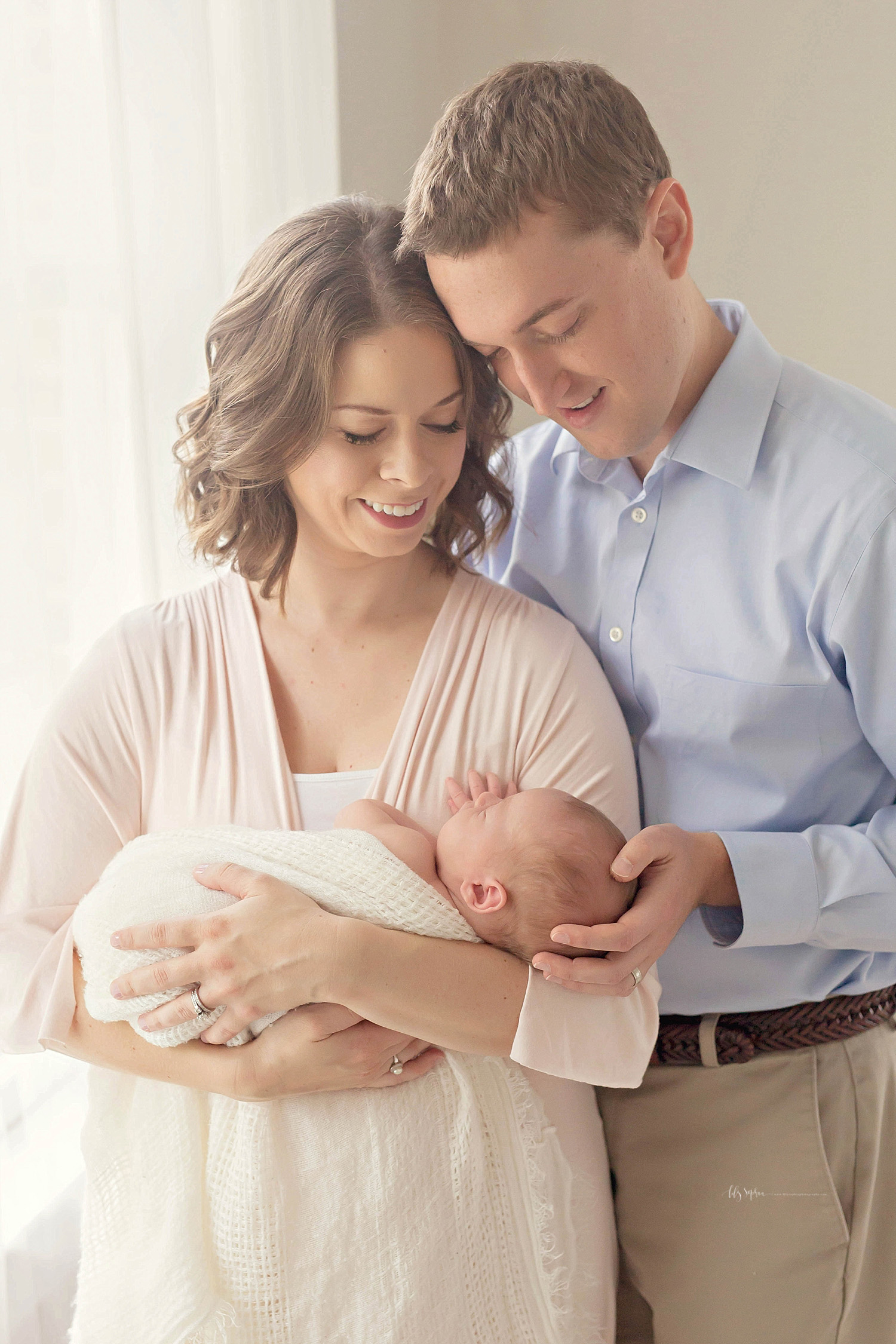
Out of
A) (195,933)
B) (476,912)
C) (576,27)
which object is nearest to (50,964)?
(195,933)

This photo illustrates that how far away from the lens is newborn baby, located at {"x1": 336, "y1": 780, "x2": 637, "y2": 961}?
1397 millimetres

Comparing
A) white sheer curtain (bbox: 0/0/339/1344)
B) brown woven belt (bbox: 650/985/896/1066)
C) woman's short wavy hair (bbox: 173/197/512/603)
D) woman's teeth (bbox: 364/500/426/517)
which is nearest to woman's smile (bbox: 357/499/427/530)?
woman's teeth (bbox: 364/500/426/517)

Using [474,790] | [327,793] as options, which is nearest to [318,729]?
[327,793]

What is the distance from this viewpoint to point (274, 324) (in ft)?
4.99

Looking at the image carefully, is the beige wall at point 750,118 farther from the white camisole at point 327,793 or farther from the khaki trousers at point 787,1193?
the khaki trousers at point 787,1193

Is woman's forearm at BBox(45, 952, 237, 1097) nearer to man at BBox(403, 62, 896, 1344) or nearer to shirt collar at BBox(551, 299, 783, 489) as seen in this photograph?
man at BBox(403, 62, 896, 1344)

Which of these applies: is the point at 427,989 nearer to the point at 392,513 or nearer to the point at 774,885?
the point at 774,885

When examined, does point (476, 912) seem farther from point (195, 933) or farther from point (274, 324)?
point (274, 324)

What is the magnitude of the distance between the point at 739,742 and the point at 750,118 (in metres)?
2.13

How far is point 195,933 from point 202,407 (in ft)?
2.75

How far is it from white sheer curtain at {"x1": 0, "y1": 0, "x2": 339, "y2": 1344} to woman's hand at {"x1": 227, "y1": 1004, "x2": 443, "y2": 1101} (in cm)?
65

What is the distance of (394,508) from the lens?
156cm

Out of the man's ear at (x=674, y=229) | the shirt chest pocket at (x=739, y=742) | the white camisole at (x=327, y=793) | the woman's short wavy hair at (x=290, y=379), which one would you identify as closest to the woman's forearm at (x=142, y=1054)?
the white camisole at (x=327, y=793)

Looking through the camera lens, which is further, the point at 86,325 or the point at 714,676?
the point at 86,325
